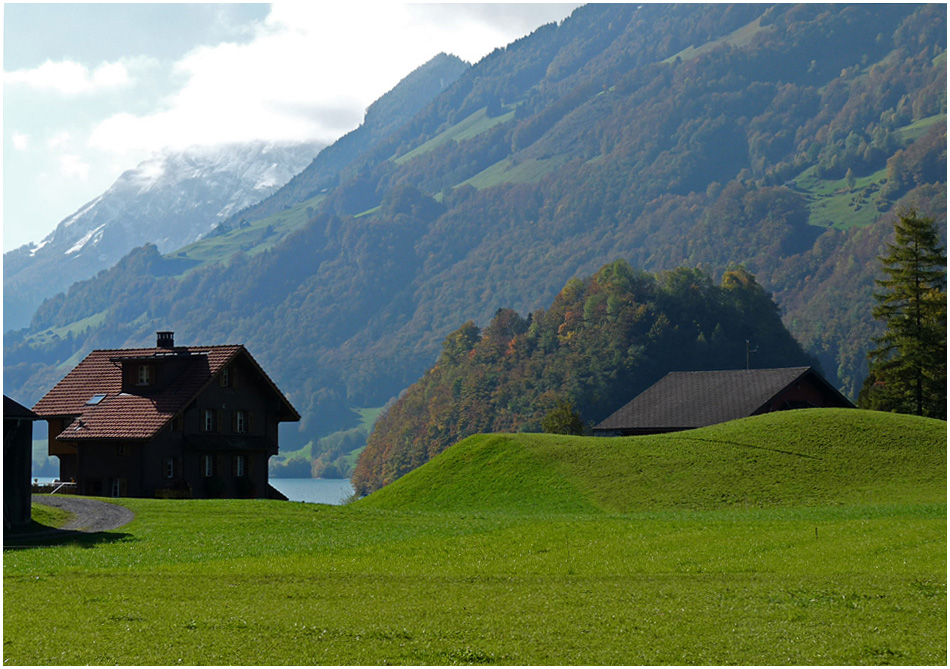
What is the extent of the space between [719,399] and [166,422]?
42.6 m

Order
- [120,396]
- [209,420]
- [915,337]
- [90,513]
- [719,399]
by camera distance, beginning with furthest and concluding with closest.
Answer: [915,337] < [719,399] < [209,420] < [120,396] < [90,513]

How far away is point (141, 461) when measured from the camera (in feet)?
213

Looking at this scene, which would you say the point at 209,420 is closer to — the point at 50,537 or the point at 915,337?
the point at 50,537

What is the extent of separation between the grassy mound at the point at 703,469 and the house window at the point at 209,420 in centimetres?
1199

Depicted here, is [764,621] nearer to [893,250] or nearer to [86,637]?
[86,637]

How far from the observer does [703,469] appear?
206 feet

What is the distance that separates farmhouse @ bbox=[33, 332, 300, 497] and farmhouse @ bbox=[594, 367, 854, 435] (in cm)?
2770

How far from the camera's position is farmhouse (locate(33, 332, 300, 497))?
6581 centimetres

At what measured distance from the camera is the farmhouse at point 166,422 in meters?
65.8

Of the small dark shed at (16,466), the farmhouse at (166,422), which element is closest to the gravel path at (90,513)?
the small dark shed at (16,466)

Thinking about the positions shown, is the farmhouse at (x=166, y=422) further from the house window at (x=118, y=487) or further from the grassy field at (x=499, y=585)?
the grassy field at (x=499, y=585)

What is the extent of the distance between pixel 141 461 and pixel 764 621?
51.3 metres

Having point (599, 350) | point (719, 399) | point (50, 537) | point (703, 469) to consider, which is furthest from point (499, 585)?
point (599, 350)

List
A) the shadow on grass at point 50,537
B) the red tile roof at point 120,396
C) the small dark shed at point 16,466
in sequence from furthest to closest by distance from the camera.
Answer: the red tile roof at point 120,396 < the small dark shed at point 16,466 < the shadow on grass at point 50,537
